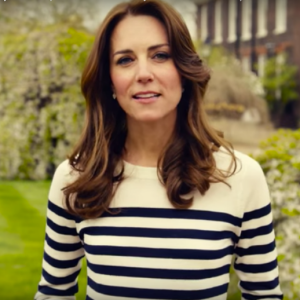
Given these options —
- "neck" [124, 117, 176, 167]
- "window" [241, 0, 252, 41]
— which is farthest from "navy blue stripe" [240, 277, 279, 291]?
"window" [241, 0, 252, 41]

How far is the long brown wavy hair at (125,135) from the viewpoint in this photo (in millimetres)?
1492

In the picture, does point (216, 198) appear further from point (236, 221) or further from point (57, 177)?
point (57, 177)

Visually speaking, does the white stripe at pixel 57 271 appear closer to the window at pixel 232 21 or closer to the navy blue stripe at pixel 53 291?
the navy blue stripe at pixel 53 291

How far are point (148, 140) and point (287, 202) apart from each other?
48.8 inches

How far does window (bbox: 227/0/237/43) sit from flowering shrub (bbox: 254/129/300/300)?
10.2m

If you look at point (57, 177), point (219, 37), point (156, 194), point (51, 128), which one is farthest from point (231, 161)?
point (219, 37)

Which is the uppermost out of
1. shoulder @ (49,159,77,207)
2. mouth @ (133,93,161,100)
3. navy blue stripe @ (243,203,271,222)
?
mouth @ (133,93,161,100)

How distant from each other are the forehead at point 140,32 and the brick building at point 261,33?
34.4 feet

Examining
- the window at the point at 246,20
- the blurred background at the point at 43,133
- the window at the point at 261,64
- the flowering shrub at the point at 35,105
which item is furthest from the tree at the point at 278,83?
the flowering shrub at the point at 35,105

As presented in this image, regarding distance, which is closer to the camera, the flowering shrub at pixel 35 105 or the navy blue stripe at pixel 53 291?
the navy blue stripe at pixel 53 291

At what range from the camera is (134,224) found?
148 cm

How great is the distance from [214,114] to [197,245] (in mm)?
10097

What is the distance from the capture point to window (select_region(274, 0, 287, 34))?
13.1m

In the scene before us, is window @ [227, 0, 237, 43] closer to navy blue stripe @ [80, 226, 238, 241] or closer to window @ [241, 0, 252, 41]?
window @ [241, 0, 252, 41]
